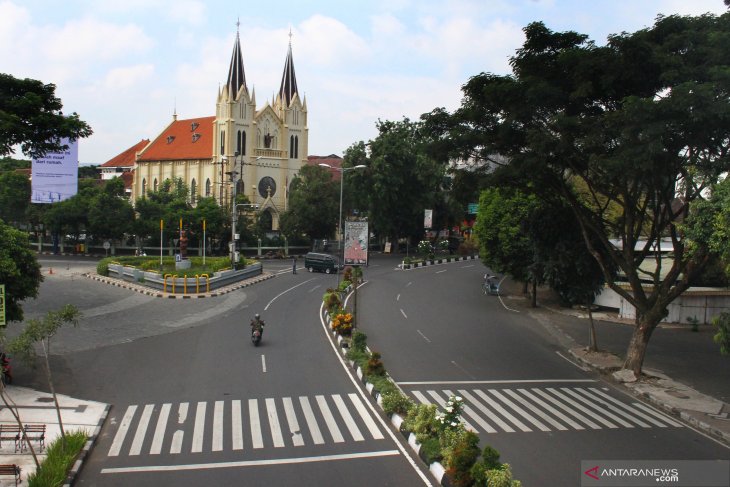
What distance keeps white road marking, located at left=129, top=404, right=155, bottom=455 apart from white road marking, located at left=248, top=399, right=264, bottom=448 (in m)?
2.49

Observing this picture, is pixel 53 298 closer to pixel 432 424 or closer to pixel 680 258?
pixel 432 424

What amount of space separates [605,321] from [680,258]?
554 inches

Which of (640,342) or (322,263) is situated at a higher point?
(322,263)

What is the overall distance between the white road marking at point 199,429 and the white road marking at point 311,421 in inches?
98.8

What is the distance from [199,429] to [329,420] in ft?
10.3

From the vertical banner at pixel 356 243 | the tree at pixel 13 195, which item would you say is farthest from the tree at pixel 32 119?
the tree at pixel 13 195

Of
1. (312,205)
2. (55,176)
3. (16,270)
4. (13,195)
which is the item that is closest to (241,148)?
(312,205)

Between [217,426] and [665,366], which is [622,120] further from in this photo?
[217,426]

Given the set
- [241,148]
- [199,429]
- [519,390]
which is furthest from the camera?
[241,148]

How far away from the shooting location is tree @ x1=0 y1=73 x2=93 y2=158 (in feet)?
87.0

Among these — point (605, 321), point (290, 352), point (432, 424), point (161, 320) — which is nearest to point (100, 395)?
point (290, 352)

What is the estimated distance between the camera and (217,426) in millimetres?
15750

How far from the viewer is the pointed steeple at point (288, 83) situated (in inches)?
3595

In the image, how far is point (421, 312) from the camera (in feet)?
116
